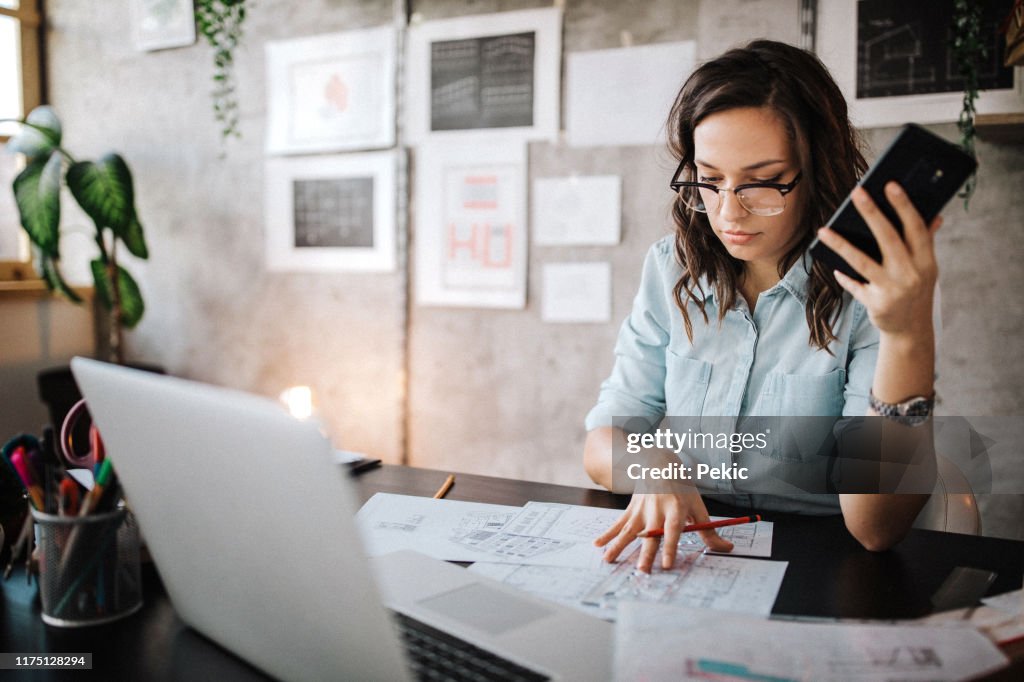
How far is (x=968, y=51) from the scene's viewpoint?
191 centimetres

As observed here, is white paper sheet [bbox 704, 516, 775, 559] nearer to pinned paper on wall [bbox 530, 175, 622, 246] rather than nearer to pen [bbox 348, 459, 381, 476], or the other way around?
pen [bbox 348, 459, 381, 476]

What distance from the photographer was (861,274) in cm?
99

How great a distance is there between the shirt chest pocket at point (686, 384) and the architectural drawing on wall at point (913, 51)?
49.1 inches

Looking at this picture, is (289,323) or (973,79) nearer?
(973,79)

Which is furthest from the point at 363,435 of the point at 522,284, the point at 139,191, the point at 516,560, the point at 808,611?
the point at 808,611

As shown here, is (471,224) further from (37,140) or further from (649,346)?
(37,140)

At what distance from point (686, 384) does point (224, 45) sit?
2597 millimetres

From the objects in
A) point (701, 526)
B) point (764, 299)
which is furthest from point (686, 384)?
point (701, 526)

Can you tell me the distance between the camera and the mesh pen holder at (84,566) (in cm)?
74

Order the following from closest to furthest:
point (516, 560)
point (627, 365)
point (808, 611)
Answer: point (808, 611) < point (516, 560) < point (627, 365)

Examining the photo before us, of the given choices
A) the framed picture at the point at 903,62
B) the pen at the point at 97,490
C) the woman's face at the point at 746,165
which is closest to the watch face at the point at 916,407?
the woman's face at the point at 746,165

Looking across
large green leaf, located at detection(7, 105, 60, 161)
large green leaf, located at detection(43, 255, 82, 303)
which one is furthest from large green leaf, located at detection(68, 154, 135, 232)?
large green leaf, located at detection(43, 255, 82, 303)

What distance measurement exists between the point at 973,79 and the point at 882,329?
4.39ft

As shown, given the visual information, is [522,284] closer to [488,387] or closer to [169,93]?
[488,387]
